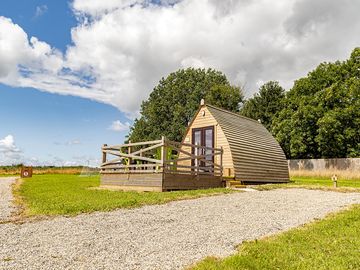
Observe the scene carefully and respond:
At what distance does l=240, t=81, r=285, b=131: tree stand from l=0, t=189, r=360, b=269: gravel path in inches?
1244

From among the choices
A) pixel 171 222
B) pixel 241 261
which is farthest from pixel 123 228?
pixel 241 261

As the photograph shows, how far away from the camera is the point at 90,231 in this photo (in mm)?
5949

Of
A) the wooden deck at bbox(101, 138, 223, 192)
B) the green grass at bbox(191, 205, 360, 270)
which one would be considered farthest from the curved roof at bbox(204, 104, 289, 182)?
the green grass at bbox(191, 205, 360, 270)

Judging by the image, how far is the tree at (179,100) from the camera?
4388 cm

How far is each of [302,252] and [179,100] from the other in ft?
142

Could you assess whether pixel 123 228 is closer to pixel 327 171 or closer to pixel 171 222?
pixel 171 222

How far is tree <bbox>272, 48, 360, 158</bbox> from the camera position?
29844 millimetres

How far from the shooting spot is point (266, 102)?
132 ft

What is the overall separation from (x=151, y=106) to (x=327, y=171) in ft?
86.9

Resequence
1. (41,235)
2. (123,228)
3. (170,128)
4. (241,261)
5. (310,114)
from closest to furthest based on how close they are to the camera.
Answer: (241,261) → (41,235) → (123,228) → (310,114) → (170,128)

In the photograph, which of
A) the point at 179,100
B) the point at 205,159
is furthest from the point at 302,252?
the point at 179,100

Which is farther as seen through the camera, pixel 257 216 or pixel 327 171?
pixel 327 171

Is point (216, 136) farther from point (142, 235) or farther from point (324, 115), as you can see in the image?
point (324, 115)

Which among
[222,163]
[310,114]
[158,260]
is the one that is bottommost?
[158,260]
